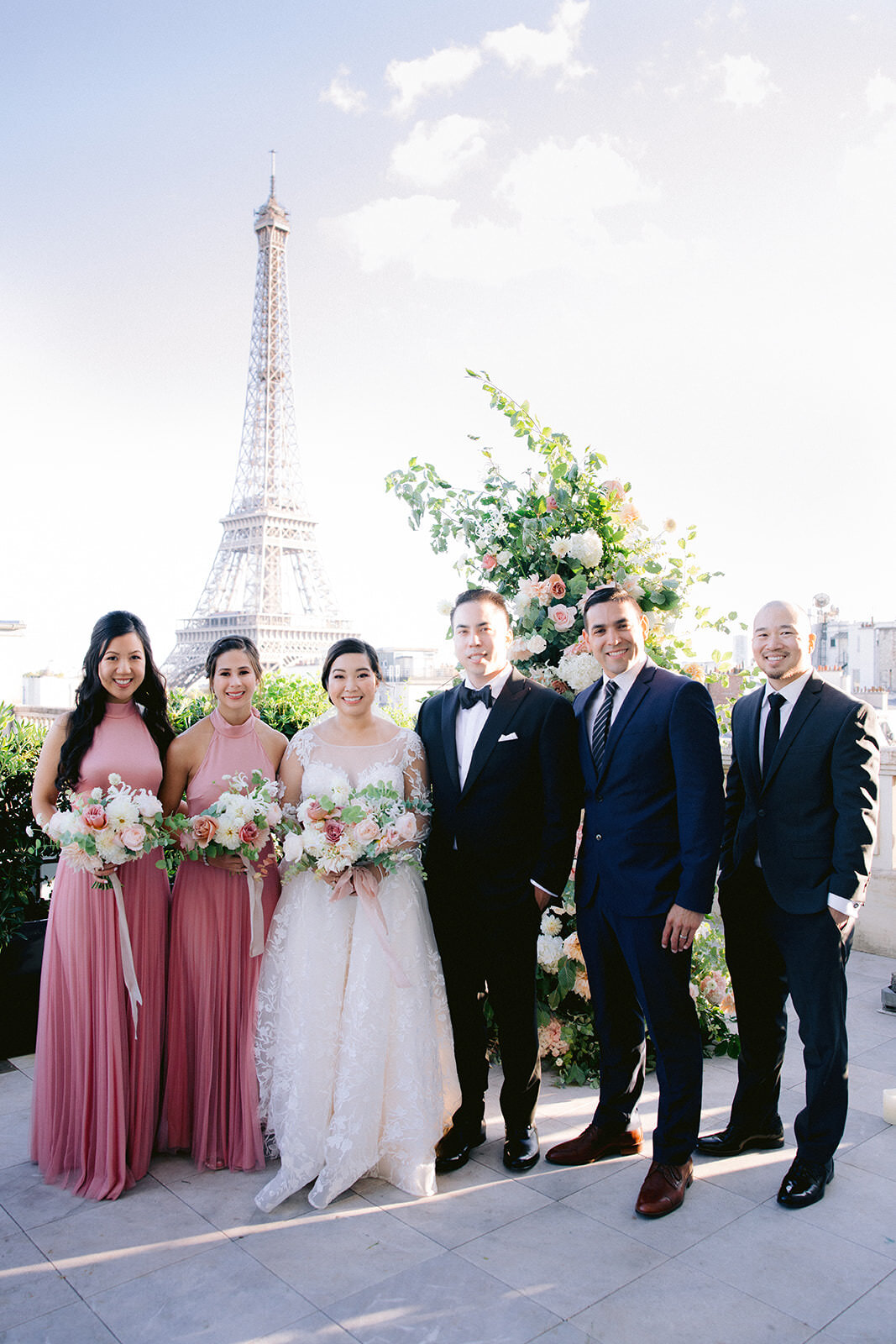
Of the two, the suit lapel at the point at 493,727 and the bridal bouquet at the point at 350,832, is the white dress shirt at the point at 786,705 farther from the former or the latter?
the bridal bouquet at the point at 350,832

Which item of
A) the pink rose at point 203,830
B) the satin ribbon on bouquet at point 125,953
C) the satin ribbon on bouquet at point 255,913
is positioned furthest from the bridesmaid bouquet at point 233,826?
the satin ribbon on bouquet at point 125,953

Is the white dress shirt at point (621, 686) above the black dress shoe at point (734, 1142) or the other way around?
above

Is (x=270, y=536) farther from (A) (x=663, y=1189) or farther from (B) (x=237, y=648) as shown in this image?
(A) (x=663, y=1189)

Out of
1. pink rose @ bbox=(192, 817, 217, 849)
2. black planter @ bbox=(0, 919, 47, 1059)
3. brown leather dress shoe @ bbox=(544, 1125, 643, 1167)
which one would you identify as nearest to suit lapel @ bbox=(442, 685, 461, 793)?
pink rose @ bbox=(192, 817, 217, 849)

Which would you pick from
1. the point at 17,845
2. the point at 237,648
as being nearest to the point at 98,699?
the point at 237,648

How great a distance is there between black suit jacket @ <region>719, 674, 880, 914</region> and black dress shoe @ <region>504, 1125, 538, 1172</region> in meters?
1.28

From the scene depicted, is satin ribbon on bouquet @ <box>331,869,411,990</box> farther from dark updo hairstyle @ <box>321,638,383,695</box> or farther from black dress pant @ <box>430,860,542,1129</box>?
dark updo hairstyle @ <box>321,638,383,695</box>

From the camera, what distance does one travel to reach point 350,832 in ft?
9.62

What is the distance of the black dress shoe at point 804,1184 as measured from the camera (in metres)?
2.84

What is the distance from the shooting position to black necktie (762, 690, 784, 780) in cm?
302

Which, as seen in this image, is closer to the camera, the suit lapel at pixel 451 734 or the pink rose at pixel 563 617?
the suit lapel at pixel 451 734

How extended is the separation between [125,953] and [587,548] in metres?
2.58

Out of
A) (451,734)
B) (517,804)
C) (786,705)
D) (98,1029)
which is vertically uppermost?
(786,705)

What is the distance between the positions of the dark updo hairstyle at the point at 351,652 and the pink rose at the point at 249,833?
Result: 24.0 inches
